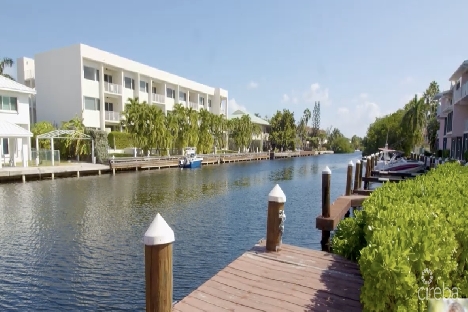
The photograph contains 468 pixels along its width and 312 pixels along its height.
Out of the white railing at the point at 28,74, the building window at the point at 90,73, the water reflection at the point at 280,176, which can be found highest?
the white railing at the point at 28,74

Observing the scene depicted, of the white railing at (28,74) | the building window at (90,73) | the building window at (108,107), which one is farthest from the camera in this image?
the white railing at (28,74)

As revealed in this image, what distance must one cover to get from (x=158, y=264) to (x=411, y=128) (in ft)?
185

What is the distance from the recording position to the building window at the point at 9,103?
94.8ft

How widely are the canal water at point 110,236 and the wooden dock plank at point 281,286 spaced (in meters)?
2.53

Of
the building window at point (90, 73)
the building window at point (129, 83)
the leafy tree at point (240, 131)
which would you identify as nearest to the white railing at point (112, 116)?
the building window at point (90, 73)

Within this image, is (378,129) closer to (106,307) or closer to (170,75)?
(170,75)

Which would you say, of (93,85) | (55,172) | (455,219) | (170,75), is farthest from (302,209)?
(170,75)

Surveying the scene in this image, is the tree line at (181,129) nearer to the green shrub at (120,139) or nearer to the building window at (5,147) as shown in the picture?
the green shrub at (120,139)

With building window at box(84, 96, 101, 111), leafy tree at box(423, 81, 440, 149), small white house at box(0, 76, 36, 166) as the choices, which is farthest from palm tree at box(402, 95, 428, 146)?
small white house at box(0, 76, 36, 166)

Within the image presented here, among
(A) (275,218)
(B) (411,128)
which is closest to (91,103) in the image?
(A) (275,218)

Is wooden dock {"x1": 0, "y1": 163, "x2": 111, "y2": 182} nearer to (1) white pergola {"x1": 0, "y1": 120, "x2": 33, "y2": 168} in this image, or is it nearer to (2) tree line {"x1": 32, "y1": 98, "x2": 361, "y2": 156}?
(1) white pergola {"x1": 0, "y1": 120, "x2": 33, "y2": 168}

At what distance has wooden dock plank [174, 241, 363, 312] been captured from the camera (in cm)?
→ 449

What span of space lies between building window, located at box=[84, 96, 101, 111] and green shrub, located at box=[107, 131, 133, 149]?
344 cm

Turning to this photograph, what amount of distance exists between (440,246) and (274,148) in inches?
3292
